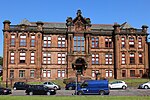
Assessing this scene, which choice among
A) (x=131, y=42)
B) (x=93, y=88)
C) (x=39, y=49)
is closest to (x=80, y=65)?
(x=39, y=49)

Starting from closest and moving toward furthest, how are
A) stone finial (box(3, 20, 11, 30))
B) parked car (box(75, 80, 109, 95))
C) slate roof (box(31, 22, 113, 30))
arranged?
parked car (box(75, 80, 109, 95))
stone finial (box(3, 20, 11, 30))
slate roof (box(31, 22, 113, 30))

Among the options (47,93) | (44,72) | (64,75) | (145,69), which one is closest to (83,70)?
(64,75)

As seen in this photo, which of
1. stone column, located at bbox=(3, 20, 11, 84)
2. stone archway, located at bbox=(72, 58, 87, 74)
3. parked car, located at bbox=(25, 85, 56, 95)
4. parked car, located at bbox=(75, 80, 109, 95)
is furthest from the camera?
stone archway, located at bbox=(72, 58, 87, 74)

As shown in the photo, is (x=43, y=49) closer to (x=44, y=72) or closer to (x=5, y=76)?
(x=44, y=72)

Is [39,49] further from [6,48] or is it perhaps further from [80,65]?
[80,65]

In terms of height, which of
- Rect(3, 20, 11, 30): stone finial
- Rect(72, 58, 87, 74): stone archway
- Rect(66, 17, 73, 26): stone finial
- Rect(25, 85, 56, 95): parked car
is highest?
Rect(66, 17, 73, 26): stone finial

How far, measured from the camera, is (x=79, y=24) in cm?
6575

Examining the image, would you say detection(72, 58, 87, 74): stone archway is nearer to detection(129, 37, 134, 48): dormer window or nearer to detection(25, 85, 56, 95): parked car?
detection(129, 37, 134, 48): dormer window

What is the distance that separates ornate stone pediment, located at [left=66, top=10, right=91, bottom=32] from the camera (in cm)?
6538

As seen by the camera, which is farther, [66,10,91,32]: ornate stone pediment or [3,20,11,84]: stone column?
[66,10,91,32]: ornate stone pediment

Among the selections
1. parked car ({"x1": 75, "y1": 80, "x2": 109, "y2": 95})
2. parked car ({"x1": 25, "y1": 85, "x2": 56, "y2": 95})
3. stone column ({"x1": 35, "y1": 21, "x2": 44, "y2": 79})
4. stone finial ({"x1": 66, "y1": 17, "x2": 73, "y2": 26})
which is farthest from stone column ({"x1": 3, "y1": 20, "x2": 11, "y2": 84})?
parked car ({"x1": 75, "y1": 80, "x2": 109, "y2": 95})

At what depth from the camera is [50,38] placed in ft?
215

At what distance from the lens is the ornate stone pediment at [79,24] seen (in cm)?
6538

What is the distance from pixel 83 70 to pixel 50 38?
10336 mm
